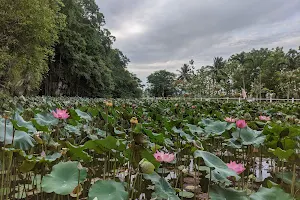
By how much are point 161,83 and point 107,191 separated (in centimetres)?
4531

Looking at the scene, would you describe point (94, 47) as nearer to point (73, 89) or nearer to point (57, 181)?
point (73, 89)

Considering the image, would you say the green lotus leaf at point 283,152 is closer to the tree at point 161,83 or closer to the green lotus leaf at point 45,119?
the green lotus leaf at point 45,119

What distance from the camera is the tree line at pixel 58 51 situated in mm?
8250

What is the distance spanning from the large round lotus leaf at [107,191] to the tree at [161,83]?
4210 cm

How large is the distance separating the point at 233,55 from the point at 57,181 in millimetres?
39071

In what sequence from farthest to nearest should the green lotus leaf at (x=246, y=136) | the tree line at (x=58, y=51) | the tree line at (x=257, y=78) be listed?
1. the tree line at (x=257, y=78)
2. the tree line at (x=58, y=51)
3. the green lotus leaf at (x=246, y=136)

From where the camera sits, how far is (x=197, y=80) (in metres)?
26.0

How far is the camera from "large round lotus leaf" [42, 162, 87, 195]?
3.04 ft

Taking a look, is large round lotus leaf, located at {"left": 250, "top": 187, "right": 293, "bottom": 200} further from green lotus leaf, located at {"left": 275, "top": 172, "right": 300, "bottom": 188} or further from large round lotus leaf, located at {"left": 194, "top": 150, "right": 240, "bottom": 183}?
green lotus leaf, located at {"left": 275, "top": 172, "right": 300, "bottom": 188}

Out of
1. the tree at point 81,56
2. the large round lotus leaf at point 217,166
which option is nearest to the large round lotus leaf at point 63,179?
the large round lotus leaf at point 217,166

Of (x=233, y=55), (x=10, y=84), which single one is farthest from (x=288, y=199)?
(x=233, y=55)

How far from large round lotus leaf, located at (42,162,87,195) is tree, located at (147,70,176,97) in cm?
4203

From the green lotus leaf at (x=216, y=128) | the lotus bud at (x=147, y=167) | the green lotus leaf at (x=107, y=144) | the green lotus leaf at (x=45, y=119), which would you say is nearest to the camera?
the lotus bud at (x=147, y=167)

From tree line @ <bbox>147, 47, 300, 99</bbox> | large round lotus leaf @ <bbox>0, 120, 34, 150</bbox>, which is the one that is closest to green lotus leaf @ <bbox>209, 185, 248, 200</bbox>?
large round lotus leaf @ <bbox>0, 120, 34, 150</bbox>
